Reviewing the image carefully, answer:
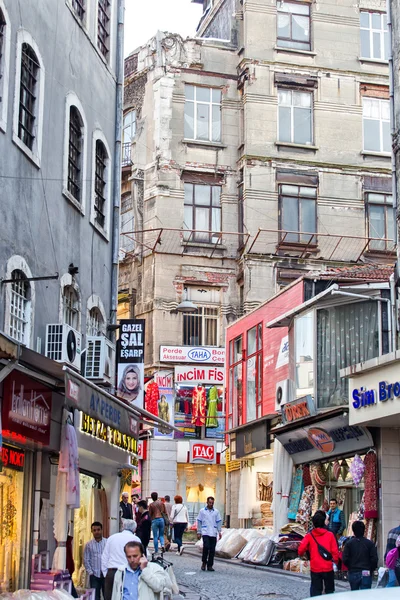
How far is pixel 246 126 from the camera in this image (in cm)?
4109

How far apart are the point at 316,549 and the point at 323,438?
12556 millimetres

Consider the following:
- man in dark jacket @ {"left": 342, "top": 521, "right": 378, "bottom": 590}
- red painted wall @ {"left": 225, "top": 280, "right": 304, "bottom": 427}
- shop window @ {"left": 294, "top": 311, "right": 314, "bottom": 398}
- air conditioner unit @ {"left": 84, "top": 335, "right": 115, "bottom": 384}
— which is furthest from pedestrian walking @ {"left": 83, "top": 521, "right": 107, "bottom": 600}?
red painted wall @ {"left": 225, "top": 280, "right": 304, "bottom": 427}

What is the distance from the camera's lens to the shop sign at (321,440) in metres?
25.7

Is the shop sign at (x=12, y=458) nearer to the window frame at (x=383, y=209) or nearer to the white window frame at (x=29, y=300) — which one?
the white window frame at (x=29, y=300)

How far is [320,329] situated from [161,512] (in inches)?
251

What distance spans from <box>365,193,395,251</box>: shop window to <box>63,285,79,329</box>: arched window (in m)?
23.7

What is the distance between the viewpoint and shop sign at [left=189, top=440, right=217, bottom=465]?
4031 cm

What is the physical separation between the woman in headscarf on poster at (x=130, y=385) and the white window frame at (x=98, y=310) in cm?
102

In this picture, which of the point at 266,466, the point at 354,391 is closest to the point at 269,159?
the point at 266,466

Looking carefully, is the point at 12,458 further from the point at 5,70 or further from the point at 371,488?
the point at 371,488

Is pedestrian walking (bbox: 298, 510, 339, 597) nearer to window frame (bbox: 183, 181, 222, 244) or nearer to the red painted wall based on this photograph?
the red painted wall

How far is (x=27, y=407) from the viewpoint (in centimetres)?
1438

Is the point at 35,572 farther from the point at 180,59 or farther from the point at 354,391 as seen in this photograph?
the point at 180,59

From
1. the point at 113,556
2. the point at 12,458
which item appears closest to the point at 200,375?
the point at 12,458
